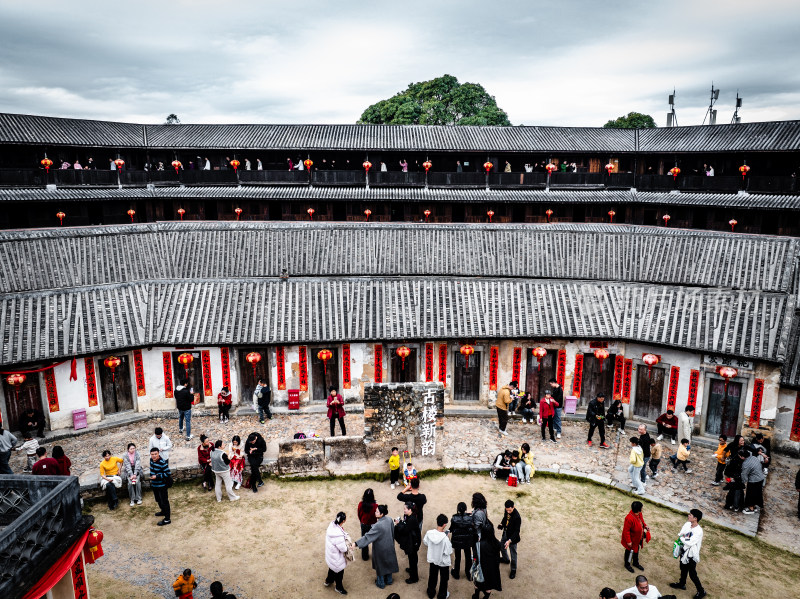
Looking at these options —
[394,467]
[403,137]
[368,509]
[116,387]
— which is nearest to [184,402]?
[116,387]

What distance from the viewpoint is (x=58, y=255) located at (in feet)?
72.6

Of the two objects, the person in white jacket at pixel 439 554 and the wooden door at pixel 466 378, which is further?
the wooden door at pixel 466 378

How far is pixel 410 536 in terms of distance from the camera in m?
12.0

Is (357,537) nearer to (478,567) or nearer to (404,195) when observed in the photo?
(478,567)

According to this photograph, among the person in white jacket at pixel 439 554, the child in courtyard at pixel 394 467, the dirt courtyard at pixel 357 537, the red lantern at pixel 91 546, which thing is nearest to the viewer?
the red lantern at pixel 91 546

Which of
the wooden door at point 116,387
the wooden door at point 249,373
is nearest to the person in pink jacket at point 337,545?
the wooden door at point 249,373

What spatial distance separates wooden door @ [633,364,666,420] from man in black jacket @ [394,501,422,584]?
12.7 meters

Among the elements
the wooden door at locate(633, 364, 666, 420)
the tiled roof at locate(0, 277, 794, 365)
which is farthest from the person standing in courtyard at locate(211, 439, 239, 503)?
the wooden door at locate(633, 364, 666, 420)

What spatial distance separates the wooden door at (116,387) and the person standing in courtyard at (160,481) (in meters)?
8.19

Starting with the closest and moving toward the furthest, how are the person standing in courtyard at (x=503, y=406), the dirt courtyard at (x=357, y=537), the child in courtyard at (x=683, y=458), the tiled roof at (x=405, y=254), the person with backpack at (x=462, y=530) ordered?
1. the person with backpack at (x=462, y=530)
2. the dirt courtyard at (x=357, y=537)
3. the child in courtyard at (x=683, y=458)
4. the person standing in courtyard at (x=503, y=406)
5. the tiled roof at (x=405, y=254)

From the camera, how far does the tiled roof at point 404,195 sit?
34344 millimetres

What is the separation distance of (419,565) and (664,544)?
626 cm

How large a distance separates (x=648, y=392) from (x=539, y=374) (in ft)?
13.4

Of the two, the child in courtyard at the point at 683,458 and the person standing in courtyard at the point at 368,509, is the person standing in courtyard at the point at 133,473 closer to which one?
the person standing in courtyard at the point at 368,509
